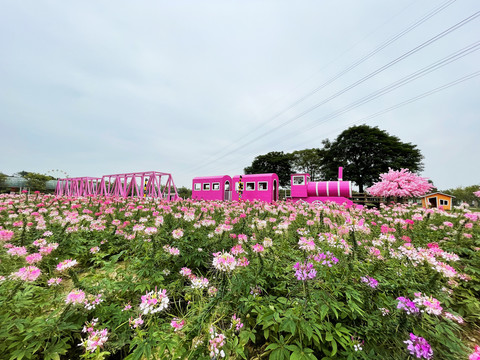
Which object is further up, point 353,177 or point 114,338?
point 353,177

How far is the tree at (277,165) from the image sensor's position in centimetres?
4178

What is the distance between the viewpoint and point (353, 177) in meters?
29.2

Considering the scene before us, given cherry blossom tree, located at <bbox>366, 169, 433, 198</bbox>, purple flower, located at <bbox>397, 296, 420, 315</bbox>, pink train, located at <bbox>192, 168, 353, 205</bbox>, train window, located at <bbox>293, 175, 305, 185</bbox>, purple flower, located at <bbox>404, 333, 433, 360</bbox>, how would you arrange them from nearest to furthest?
purple flower, located at <bbox>404, 333, 433, 360</bbox>, purple flower, located at <bbox>397, 296, 420, 315</bbox>, cherry blossom tree, located at <bbox>366, 169, 433, 198</bbox>, pink train, located at <bbox>192, 168, 353, 205</bbox>, train window, located at <bbox>293, 175, 305, 185</bbox>

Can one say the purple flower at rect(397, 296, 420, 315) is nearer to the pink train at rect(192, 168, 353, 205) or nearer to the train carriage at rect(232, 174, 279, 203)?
the pink train at rect(192, 168, 353, 205)

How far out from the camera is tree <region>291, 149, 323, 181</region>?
3831 cm

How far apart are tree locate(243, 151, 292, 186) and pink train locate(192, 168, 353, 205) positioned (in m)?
27.2

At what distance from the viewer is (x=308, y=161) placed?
3931 centimetres

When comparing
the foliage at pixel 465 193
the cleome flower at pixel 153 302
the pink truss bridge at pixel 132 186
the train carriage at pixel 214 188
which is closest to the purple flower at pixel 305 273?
the cleome flower at pixel 153 302

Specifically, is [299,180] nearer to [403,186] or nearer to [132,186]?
[403,186]

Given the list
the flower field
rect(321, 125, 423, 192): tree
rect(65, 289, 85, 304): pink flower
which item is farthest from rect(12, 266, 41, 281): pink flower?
rect(321, 125, 423, 192): tree

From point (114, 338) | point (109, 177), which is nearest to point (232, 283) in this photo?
point (114, 338)

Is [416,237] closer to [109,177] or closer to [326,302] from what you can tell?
[326,302]

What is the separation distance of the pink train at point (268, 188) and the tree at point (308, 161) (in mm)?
25337

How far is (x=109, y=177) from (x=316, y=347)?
1470cm
